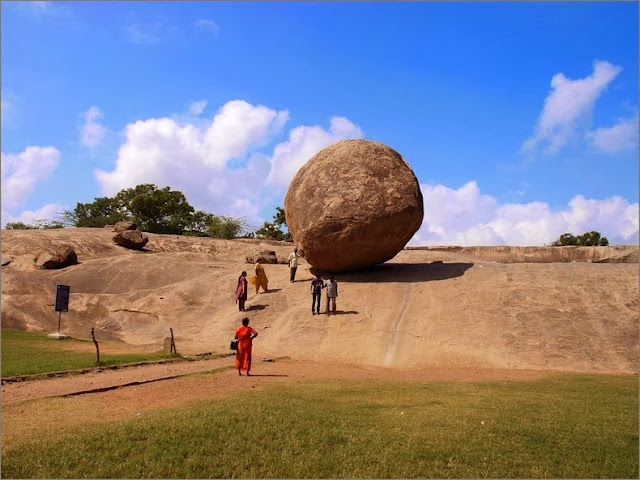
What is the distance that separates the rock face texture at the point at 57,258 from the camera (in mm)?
21234

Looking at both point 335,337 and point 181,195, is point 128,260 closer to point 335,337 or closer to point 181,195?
point 335,337

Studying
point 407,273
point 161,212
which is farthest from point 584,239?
point 161,212

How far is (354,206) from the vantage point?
17391 mm

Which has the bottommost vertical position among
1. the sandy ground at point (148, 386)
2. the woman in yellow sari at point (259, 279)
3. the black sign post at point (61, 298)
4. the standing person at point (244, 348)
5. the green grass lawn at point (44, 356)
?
the sandy ground at point (148, 386)

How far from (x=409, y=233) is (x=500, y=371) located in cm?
670

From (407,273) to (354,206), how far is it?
3573mm

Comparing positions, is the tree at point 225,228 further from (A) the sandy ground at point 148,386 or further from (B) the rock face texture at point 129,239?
(A) the sandy ground at point 148,386

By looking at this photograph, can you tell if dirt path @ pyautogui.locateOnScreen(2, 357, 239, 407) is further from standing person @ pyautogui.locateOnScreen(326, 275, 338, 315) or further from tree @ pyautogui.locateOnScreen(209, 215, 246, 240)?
tree @ pyautogui.locateOnScreen(209, 215, 246, 240)

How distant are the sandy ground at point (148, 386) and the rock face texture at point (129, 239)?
13774 millimetres

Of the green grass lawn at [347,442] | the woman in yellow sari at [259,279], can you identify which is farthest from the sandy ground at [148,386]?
the woman in yellow sari at [259,279]

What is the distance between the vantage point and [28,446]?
5.57m

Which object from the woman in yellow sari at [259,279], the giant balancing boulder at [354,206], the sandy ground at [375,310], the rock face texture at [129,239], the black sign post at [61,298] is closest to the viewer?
the sandy ground at [375,310]

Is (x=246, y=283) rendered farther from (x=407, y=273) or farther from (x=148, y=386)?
(x=148, y=386)

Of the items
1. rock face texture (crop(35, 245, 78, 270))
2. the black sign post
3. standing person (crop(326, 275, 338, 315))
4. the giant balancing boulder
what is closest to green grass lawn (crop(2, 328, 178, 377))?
the black sign post
